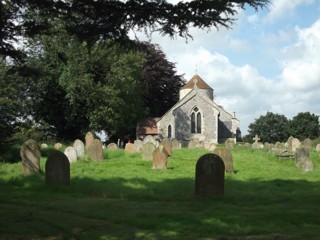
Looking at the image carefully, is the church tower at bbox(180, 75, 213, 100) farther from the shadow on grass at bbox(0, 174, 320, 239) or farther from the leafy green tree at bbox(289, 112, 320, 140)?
the shadow on grass at bbox(0, 174, 320, 239)

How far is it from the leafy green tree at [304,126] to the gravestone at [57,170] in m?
73.3

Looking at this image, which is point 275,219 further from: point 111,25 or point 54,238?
point 111,25

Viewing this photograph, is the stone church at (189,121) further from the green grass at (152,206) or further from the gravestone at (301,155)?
the green grass at (152,206)

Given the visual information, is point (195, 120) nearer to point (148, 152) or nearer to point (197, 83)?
point (197, 83)

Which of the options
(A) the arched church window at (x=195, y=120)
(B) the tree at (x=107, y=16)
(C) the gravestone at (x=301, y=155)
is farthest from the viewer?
(A) the arched church window at (x=195, y=120)

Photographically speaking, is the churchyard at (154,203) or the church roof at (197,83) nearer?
the churchyard at (154,203)

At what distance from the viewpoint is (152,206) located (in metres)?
10.4

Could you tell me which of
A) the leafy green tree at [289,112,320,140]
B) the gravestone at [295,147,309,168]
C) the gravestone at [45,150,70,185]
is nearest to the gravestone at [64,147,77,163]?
the gravestone at [45,150,70,185]

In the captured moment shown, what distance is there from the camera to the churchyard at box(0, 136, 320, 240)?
7.78 meters

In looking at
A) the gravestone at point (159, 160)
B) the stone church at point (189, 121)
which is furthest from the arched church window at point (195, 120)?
the gravestone at point (159, 160)

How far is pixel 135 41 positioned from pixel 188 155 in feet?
61.8

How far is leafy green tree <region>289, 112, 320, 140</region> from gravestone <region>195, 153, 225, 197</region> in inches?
2892

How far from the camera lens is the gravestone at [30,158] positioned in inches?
641

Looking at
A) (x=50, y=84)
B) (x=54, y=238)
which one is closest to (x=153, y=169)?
(x=54, y=238)
